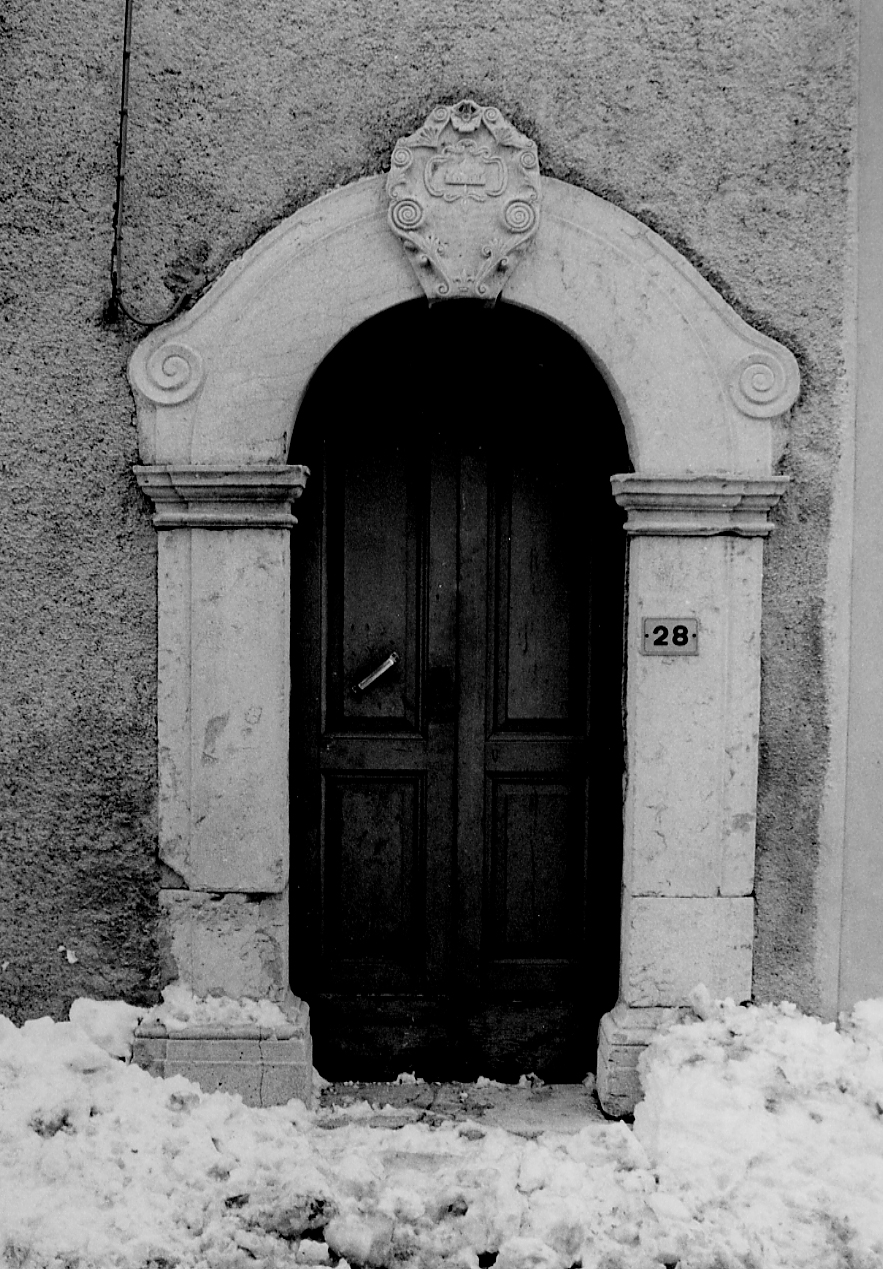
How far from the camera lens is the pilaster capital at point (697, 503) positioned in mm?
3162

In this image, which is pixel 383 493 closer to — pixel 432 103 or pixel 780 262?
pixel 432 103

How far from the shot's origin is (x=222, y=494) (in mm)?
3166

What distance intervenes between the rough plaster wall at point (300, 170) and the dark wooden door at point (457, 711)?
56cm

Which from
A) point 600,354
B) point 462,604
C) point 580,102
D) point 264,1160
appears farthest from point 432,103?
point 264,1160

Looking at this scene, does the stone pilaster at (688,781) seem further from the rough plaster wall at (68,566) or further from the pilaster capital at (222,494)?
the rough plaster wall at (68,566)

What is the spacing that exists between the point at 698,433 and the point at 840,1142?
6.60ft

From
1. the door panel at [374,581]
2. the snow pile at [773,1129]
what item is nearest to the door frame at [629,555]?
the snow pile at [773,1129]

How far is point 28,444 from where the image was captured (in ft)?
10.6

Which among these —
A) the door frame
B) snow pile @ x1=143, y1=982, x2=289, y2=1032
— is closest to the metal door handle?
the door frame

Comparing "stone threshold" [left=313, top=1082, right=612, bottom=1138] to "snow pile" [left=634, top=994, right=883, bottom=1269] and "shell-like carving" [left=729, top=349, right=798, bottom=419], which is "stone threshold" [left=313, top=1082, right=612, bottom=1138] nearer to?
"snow pile" [left=634, top=994, right=883, bottom=1269]

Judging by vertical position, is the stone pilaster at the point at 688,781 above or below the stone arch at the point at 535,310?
below

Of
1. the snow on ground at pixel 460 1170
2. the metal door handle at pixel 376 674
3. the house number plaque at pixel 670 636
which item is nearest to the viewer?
the snow on ground at pixel 460 1170

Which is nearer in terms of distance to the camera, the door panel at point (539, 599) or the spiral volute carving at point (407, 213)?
the spiral volute carving at point (407, 213)

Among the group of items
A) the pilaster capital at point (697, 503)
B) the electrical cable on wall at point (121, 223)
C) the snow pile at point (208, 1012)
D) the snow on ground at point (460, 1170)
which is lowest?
the snow on ground at point (460, 1170)
